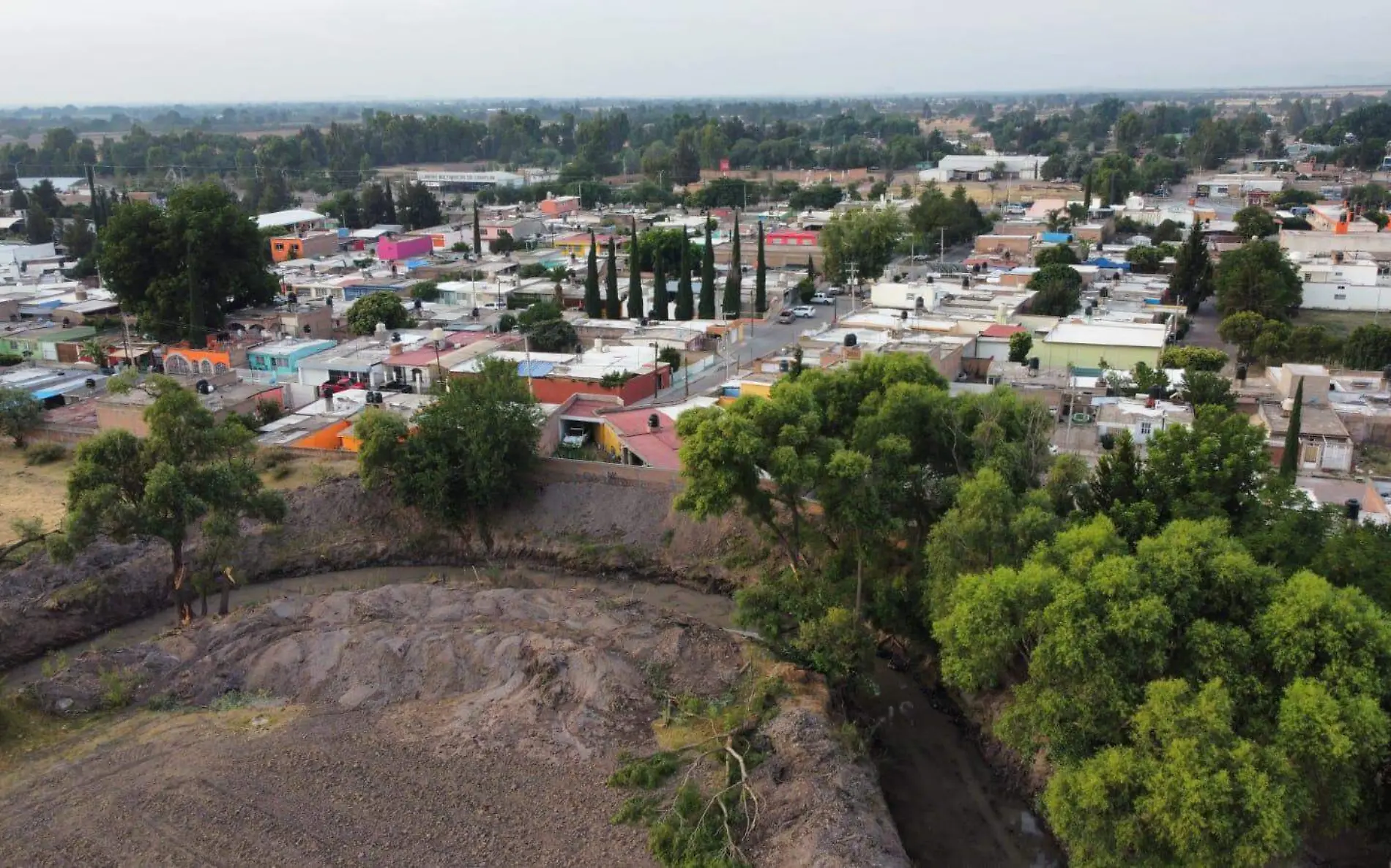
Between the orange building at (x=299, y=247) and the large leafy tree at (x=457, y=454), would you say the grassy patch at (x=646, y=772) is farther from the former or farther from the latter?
the orange building at (x=299, y=247)

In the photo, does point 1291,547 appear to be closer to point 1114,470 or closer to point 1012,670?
point 1114,470

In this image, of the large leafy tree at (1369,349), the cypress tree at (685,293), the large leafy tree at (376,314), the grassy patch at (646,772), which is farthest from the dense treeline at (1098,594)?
the large leafy tree at (376,314)

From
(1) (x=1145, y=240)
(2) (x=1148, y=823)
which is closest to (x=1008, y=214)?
(1) (x=1145, y=240)

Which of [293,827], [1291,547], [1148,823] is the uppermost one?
[1291,547]

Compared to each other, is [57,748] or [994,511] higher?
[994,511]

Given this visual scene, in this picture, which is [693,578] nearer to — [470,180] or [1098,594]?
[1098,594]

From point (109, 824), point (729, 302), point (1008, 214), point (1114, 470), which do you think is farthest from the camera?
point (1008, 214)

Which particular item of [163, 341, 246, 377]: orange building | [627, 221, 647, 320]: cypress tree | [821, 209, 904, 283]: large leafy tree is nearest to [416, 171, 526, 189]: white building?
[821, 209, 904, 283]: large leafy tree
